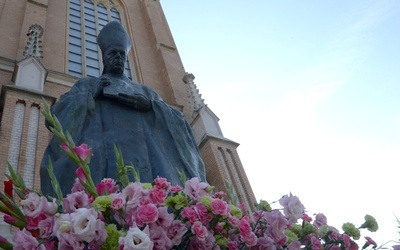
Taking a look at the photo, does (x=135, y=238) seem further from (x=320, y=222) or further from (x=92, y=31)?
(x=92, y=31)

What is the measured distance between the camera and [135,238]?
36.7 inches

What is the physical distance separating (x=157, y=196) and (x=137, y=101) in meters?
1.55

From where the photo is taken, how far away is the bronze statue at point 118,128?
7.18ft

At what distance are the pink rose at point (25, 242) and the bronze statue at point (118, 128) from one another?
1.01 meters

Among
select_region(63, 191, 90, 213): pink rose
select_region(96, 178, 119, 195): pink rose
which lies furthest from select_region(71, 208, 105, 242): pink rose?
select_region(96, 178, 119, 195): pink rose

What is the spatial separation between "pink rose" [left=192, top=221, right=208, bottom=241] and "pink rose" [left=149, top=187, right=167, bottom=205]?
0.13 meters

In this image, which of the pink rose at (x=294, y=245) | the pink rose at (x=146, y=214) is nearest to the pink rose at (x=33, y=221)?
the pink rose at (x=146, y=214)

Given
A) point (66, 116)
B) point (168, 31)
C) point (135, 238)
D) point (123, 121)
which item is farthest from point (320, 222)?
point (168, 31)

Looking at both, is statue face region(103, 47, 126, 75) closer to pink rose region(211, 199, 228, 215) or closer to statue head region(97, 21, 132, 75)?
statue head region(97, 21, 132, 75)

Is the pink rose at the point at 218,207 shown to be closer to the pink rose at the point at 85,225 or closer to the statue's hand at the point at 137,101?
the pink rose at the point at 85,225

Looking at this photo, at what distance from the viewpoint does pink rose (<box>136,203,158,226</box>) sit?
1.04 meters

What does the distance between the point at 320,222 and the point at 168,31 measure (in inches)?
590

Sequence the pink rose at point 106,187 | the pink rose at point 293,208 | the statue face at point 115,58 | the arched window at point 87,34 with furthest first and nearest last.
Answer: the arched window at point 87,34, the statue face at point 115,58, the pink rose at point 293,208, the pink rose at point 106,187

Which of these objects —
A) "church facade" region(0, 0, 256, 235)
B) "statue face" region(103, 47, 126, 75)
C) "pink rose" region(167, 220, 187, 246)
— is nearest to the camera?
"pink rose" region(167, 220, 187, 246)
